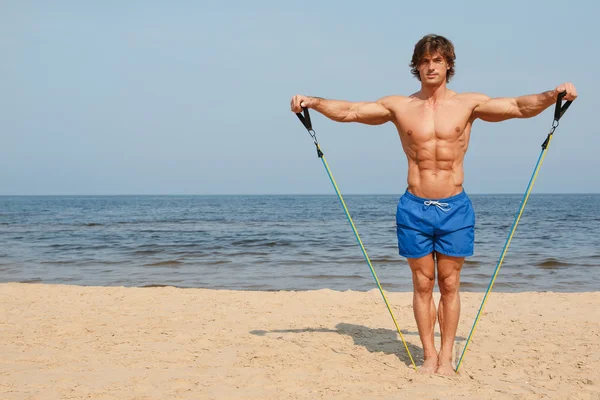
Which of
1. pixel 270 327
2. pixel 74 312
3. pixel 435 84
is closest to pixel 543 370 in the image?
pixel 435 84

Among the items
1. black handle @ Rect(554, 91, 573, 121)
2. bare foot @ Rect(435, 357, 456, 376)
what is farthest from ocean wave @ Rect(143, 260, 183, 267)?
black handle @ Rect(554, 91, 573, 121)

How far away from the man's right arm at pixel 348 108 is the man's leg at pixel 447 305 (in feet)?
3.89

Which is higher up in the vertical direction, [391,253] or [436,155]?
[436,155]

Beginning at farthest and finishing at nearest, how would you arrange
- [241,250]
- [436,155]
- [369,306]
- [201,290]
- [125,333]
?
[241,250]
[201,290]
[369,306]
[125,333]
[436,155]

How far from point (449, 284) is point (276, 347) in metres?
1.84

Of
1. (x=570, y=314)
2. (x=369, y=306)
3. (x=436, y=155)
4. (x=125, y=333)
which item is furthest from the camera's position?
(x=369, y=306)

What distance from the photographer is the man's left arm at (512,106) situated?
424 centimetres

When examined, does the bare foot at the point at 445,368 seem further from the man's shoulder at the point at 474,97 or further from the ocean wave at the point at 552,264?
the ocean wave at the point at 552,264

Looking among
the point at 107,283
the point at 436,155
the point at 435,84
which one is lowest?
the point at 107,283

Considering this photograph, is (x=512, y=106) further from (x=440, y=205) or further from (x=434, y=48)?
(x=440, y=205)

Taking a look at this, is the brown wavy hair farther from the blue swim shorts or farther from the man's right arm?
the blue swim shorts

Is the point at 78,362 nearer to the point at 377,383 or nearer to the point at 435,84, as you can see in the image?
the point at 377,383

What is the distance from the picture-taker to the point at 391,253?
1525 cm

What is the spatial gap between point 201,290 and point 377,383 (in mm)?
5236
